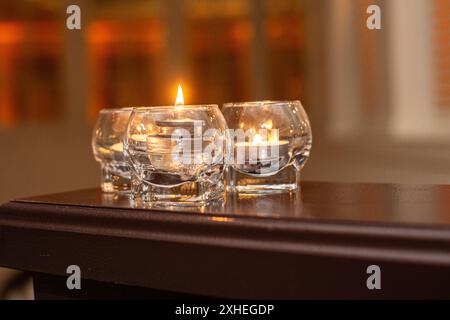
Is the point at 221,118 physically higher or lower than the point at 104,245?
higher

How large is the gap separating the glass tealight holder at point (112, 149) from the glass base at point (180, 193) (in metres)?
0.13

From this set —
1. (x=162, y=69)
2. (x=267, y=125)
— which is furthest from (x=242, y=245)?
(x=162, y=69)

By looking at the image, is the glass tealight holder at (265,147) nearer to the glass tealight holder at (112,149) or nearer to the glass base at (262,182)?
the glass base at (262,182)

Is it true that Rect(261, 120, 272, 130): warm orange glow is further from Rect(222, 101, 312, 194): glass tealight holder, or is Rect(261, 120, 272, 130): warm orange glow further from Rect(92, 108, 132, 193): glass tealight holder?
Rect(92, 108, 132, 193): glass tealight holder

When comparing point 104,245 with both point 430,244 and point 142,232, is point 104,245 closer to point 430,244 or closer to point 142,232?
point 142,232

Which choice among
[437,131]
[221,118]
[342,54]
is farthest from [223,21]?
[221,118]

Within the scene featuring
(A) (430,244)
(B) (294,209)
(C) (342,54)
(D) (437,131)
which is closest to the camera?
(A) (430,244)

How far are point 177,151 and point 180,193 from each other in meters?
0.04

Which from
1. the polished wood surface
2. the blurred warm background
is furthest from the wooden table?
the blurred warm background

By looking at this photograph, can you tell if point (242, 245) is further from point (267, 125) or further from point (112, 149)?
point (112, 149)

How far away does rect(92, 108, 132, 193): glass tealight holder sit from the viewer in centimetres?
74
